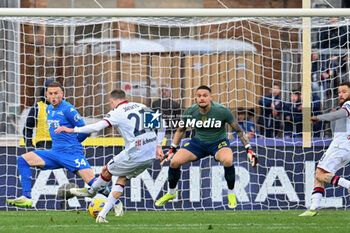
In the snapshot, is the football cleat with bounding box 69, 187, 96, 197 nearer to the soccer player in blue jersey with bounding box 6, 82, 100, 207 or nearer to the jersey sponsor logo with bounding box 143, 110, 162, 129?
the soccer player in blue jersey with bounding box 6, 82, 100, 207

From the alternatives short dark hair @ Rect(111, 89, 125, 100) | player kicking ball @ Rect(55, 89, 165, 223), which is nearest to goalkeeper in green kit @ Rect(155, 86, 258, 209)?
player kicking ball @ Rect(55, 89, 165, 223)

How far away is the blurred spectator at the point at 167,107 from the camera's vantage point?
1559 cm

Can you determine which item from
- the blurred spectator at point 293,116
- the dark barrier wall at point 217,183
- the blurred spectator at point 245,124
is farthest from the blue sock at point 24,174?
the blurred spectator at point 293,116

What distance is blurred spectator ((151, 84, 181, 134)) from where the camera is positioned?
51.2 feet

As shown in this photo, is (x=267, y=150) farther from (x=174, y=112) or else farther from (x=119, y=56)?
(x=119, y=56)

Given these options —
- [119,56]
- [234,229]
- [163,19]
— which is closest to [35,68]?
[119,56]

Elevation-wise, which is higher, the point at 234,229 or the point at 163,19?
the point at 163,19

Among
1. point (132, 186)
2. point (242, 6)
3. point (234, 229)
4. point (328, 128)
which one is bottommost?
point (234, 229)

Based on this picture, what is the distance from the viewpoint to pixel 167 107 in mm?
15648

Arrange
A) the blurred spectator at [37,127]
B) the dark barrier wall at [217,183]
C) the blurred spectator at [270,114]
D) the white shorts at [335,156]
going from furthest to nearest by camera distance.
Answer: the blurred spectator at [270,114] → the dark barrier wall at [217,183] → the blurred spectator at [37,127] → the white shorts at [335,156]

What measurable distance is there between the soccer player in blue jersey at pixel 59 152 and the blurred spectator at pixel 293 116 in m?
4.46

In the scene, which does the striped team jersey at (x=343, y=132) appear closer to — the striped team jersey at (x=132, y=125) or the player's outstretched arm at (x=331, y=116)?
the player's outstretched arm at (x=331, y=116)

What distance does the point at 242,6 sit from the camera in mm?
22047

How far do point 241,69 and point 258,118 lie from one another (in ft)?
3.26
